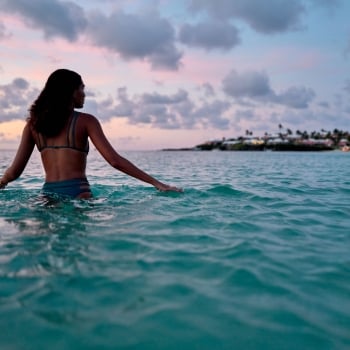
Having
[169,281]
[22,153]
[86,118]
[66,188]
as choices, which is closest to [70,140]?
[86,118]

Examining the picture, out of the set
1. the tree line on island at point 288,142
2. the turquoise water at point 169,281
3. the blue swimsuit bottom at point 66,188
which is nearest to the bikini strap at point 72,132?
the blue swimsuit bottom at point 66,188

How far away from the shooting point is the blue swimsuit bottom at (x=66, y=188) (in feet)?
16.5

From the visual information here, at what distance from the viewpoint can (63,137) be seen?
479 centimetres

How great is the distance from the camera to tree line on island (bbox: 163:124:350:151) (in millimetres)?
148875

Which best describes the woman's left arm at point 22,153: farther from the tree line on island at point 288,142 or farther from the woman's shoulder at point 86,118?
the tree line on island at point 288,142

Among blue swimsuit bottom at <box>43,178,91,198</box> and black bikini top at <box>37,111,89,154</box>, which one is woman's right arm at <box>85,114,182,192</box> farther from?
blue swimsuit bottom at <box>43,178,91,198</box>

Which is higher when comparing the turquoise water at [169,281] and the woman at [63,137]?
the woman at [63,137]

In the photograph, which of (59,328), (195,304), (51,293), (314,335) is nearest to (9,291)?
(51,293)

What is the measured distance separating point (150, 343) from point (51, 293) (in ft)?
2.72

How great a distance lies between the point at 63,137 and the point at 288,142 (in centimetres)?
17112

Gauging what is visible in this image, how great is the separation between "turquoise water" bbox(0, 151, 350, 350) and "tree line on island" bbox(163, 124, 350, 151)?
467 feet

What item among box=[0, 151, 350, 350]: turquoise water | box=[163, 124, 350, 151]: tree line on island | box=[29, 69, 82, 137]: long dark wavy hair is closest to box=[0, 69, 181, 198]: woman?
box=[29, 69, 82, 137]: long dark wavy hair

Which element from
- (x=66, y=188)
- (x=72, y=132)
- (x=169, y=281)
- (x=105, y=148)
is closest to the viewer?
(x=169, y=281)

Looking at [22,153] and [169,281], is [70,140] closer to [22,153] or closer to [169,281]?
[22,153]
